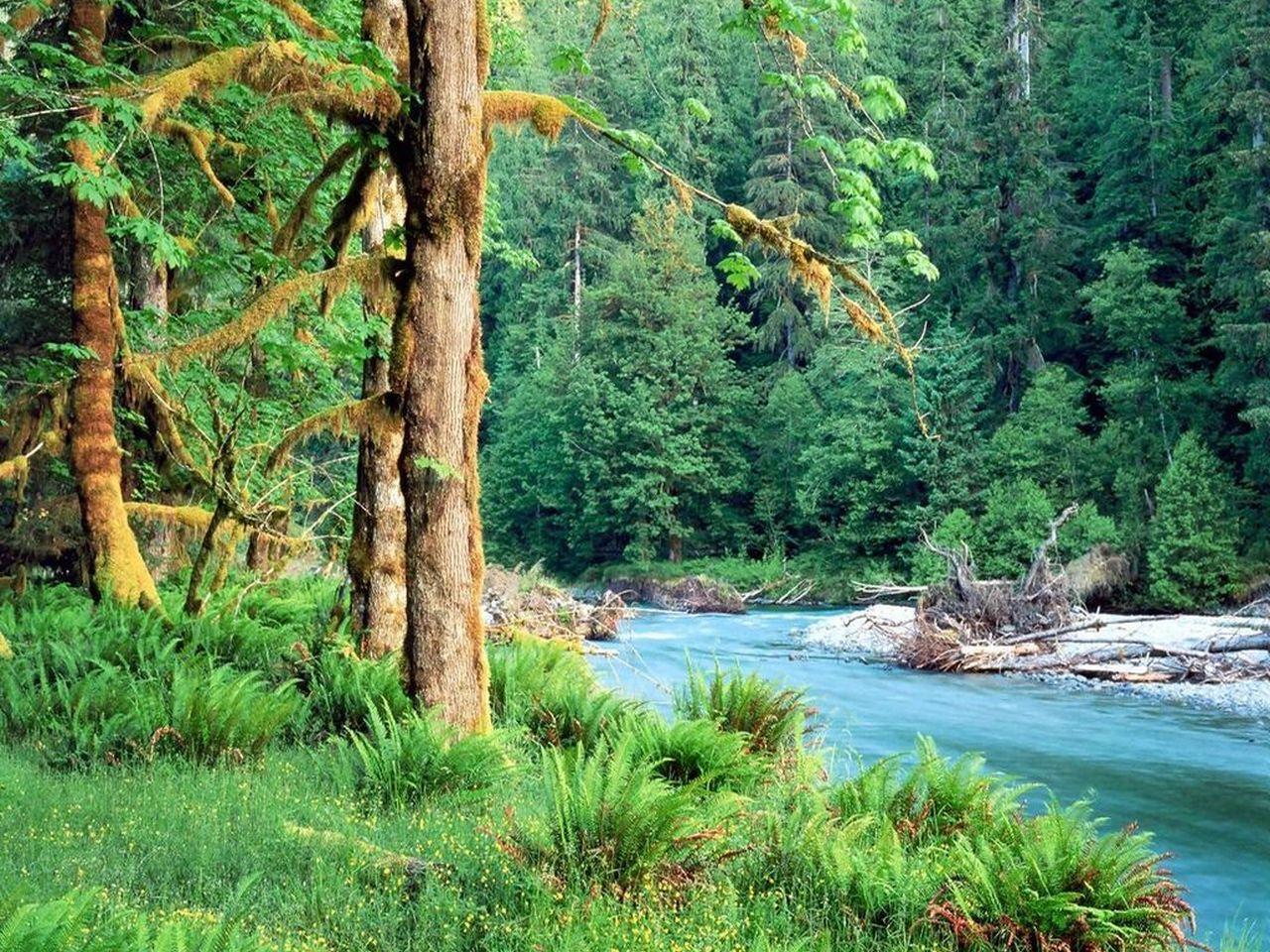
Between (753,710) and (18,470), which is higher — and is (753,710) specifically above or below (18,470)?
below

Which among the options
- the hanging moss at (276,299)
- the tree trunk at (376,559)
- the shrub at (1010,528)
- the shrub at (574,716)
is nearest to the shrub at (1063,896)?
the shrub at (574,716)

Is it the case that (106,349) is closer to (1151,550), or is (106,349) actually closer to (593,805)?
(593,805)

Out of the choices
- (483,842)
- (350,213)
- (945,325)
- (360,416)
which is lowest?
(483,842)

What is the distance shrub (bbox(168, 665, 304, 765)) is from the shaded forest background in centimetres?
396

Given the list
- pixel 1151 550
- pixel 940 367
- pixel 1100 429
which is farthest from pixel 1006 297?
pixel 1151 550

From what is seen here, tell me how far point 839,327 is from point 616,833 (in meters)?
41.3

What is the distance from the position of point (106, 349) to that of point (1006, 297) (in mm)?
36857

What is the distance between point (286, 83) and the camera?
7.75 metres

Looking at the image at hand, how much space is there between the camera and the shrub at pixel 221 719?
24.3 ft

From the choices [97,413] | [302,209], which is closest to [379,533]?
[302,209]

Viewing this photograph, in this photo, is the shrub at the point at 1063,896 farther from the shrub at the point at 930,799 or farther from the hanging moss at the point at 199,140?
the hanging moss at the point at 199,140

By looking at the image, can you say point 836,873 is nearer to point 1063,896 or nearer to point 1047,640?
point 1063,896

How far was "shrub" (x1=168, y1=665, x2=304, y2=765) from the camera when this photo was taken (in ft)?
24.3

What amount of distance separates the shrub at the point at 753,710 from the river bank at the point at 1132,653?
36.8 ft
